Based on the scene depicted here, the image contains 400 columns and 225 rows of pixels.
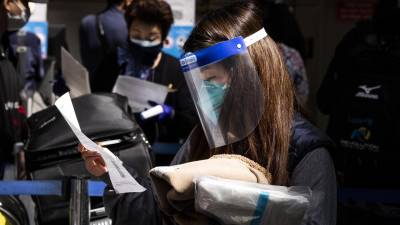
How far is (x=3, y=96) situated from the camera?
377 centimetres

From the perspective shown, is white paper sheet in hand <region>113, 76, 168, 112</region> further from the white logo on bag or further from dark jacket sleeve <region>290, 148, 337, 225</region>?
dark jacket sleeve <region>290, 148, 337, 225</region>

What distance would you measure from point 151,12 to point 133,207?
6.53ft

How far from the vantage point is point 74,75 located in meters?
3.44

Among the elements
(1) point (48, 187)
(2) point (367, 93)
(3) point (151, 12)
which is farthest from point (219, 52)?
(3) point (151, 12)

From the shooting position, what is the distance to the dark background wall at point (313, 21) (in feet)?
22.6

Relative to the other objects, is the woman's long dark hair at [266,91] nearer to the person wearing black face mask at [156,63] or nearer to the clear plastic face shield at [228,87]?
the clear plastic face shield at [228,87]

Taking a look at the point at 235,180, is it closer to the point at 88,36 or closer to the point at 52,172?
the point at 52,172

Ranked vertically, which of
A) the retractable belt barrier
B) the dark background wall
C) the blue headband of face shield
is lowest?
the dark background wall

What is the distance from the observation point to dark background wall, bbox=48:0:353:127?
690cm

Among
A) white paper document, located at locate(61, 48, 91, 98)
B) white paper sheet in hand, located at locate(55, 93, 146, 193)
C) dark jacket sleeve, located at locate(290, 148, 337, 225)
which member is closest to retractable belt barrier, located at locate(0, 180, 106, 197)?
white paper document, located at locate(61, 48, 91, 98)

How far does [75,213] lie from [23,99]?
1980 mm

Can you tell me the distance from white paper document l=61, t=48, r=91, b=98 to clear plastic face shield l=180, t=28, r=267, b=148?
1398 mm

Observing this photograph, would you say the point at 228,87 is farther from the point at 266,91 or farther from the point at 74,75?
the point at 74,75

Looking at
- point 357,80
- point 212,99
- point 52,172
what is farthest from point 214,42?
point 357,80
